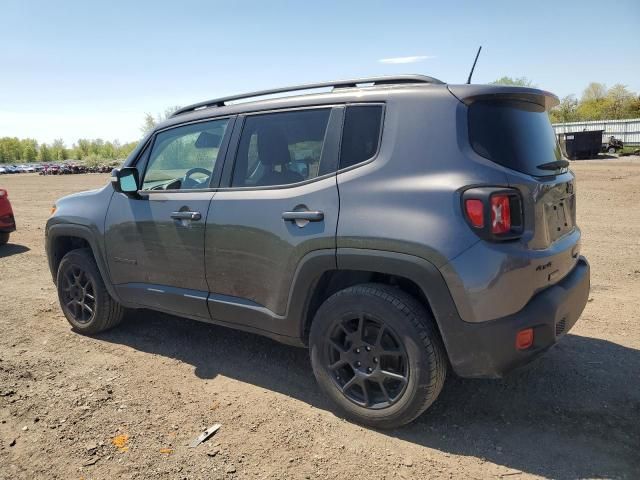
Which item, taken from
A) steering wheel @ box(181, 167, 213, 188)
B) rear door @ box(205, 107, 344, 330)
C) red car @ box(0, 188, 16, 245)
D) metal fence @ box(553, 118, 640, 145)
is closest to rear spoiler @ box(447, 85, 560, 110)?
rear door @ box(205, 107, 344, 330)

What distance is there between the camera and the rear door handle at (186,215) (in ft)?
11.5

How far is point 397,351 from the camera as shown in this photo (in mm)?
2748

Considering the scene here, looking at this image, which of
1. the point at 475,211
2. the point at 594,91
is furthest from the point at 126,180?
the point at 594,91

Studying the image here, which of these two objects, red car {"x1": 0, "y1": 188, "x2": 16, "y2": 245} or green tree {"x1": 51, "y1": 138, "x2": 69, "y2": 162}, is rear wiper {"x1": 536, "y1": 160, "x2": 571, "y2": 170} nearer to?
red car {"x1": 0, "y1": 188, "x2": 16, "y2": 245}

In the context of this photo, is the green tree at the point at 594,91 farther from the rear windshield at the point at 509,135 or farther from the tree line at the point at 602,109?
the rear windshield at the point at 509,135

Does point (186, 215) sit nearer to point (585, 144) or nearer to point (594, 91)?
point (585, 144)

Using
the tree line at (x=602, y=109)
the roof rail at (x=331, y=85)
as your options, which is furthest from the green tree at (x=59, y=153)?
the roof rail at (x=331, y=85)

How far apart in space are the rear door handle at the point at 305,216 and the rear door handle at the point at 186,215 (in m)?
0.78

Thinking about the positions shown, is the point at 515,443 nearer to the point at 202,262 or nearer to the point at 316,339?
the point at 316,339

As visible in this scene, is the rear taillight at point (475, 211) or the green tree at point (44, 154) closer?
the rear taillight at point (475, 211)

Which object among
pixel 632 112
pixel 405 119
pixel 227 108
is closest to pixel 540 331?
pixel 405 119

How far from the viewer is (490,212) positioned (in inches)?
95.8

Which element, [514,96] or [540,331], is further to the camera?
[514,96]

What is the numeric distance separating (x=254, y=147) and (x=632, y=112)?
64974 millimetres
